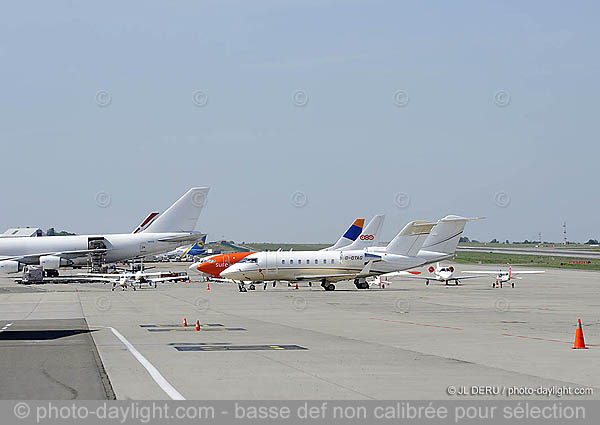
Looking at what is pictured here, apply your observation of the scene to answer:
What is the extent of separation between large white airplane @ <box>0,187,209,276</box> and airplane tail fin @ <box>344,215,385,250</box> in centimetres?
1903

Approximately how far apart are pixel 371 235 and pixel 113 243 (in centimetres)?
2764

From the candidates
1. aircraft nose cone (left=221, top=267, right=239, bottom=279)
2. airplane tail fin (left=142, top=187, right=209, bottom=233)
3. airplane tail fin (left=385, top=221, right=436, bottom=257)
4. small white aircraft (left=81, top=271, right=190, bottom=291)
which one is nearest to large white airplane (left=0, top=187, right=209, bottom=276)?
airplane tail fin (left=142, top=187, right=209, bottom=233)

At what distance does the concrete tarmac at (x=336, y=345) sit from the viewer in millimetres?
15875

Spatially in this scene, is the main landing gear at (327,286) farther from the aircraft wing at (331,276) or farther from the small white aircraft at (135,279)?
the small white aircraft at (135,279)

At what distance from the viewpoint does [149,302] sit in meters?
48.5

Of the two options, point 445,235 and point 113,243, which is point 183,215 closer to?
point 113,243

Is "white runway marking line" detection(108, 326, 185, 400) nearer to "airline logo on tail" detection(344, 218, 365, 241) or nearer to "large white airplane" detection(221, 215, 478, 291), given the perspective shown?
"large white airplane" detection(221, 215, 478, 291)

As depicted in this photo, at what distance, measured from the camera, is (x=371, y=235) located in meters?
85.4

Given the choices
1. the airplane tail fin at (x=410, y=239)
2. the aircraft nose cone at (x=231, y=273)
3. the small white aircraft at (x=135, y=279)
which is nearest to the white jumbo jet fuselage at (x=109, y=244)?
the small white aircraft at (x=135, y=279)

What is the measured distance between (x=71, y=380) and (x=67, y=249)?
73133mm

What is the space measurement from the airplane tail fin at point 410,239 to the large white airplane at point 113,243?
32197 mm

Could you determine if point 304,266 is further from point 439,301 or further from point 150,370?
point 150,370

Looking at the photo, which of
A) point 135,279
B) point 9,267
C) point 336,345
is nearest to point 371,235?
point 135,279
